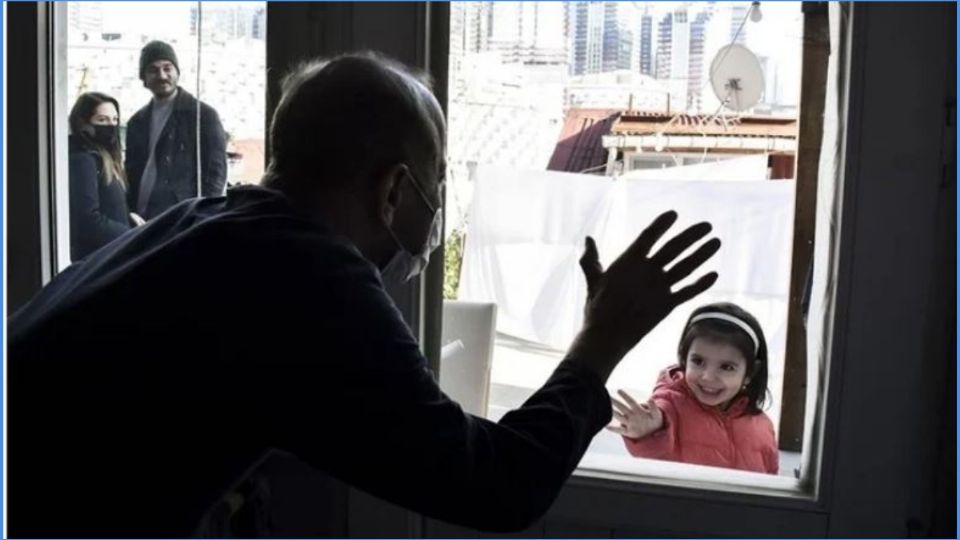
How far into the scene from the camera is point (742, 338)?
127 cm

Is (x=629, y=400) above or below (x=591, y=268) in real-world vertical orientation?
below

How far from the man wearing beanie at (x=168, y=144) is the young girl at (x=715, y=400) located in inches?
24.3

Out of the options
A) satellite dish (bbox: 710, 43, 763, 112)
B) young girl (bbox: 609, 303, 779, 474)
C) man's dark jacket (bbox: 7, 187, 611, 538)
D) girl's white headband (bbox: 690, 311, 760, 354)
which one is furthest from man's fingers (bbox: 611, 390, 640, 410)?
man's dark jacket (bbox: 7, 187, 611, 538)

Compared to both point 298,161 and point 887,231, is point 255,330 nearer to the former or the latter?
point 298,161

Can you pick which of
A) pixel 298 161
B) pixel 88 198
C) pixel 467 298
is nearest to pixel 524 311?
pixel 467 298

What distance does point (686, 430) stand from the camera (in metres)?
1.30

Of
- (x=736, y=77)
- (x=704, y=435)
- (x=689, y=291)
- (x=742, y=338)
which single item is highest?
(x=736, y=77)

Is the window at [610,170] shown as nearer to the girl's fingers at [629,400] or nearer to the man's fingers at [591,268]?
the girl's fingers at [629,400]

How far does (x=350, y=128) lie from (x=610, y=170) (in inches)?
19.1

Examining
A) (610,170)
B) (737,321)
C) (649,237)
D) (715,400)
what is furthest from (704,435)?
(649,237)

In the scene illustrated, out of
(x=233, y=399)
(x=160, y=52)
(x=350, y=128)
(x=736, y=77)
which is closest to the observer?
(x=233, y=399)

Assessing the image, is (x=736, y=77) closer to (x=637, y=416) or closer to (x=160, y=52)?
(x=637, y=416)

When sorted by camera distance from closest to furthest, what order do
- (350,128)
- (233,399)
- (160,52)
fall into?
(233,399), (350,128), (160,52)

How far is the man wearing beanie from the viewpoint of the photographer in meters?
1.36
